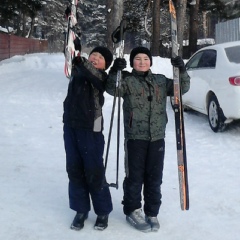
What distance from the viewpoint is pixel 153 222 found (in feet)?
14.0

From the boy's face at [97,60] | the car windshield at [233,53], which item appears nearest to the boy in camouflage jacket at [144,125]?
the boy's face at [97,60]

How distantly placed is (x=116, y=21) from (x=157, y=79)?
35.1 feet

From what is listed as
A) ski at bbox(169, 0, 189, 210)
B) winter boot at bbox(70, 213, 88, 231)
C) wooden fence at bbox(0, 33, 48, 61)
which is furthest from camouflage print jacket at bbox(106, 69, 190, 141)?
wooden fence at bbox(0, 33, 48, 61)

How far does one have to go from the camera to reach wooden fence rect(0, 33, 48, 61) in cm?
2866

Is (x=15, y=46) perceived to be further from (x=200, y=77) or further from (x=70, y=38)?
(x=70, y=38)

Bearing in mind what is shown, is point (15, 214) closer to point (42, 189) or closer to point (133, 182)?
point (42, 189)

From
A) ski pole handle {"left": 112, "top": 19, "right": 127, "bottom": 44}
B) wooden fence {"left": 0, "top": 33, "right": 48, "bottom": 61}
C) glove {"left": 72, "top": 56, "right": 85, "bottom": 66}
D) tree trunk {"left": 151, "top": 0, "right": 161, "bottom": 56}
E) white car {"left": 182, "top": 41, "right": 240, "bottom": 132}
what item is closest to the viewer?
→ glove {"left": 72, "top": 56, "right": 85, "bottom": 66}

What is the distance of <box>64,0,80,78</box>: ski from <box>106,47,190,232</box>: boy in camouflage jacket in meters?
0.36

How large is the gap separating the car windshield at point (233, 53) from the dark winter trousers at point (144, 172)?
13.6 feet

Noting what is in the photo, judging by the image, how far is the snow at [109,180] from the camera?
13.8ft

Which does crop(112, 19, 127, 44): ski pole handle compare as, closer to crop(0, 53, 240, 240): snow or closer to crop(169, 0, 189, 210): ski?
crop(169, 0, 189, 210): ski

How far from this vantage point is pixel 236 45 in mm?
8477

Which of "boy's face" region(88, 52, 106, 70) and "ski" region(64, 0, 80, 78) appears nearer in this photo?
→ "ski" region(64, 0, 80, 78)

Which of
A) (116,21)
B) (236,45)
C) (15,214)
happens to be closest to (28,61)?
(116,21)
